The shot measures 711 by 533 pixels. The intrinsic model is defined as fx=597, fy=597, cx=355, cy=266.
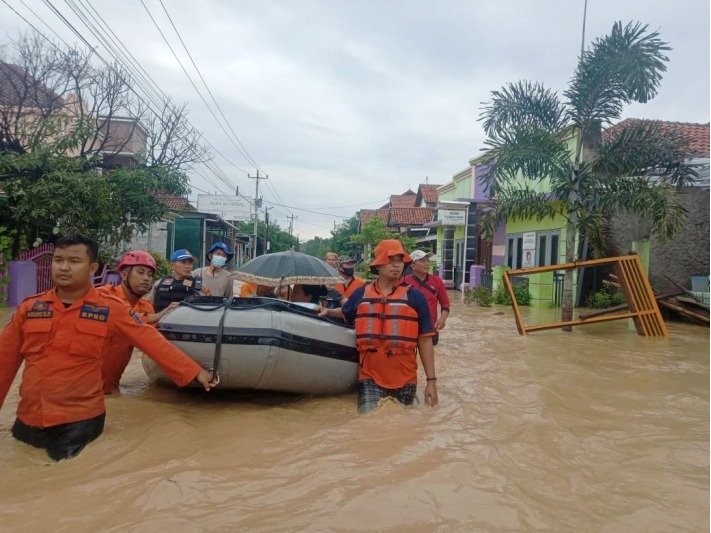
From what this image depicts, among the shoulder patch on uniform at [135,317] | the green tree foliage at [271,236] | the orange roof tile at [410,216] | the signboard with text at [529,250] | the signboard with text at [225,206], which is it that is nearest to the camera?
the shoulder patch on uniform at [135,317]

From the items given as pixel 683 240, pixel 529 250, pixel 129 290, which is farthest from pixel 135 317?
pixel 529 250

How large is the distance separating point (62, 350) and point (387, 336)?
207 centimetres

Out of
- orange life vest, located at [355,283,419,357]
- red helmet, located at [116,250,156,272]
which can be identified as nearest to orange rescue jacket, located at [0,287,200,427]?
red helmet, located at [116,250,156,272]

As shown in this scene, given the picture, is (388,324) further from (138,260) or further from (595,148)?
(595,148)

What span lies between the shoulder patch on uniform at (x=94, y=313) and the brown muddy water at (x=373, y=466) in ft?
2.75

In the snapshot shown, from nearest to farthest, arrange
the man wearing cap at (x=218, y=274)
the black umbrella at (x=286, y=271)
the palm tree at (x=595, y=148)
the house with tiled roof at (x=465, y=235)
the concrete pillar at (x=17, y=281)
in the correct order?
the black umbrella at (x=286, y=271) < the man wearing cap at (x=218, y=274) < the palm tree at (x=595, y=148) < the concrete pillar at (x=17, y=281) < the house with tiled roof at (x=465, y=235)

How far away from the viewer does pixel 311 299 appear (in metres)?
6.11

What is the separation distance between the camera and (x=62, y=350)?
3.32 m

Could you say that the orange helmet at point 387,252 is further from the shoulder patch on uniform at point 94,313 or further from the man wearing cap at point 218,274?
the man wearing cap at point 218,274

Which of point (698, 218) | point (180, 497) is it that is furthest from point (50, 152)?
point (698, 218)

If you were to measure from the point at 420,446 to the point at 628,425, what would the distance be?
1.96 metres

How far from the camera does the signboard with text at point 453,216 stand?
68.0ft

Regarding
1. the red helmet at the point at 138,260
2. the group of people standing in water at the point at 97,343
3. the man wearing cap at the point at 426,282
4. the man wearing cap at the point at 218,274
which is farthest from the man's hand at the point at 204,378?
the man wearing cap at the point at 426,282

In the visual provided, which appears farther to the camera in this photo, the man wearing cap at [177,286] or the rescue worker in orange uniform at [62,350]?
the man wearing cap at [177,286]
